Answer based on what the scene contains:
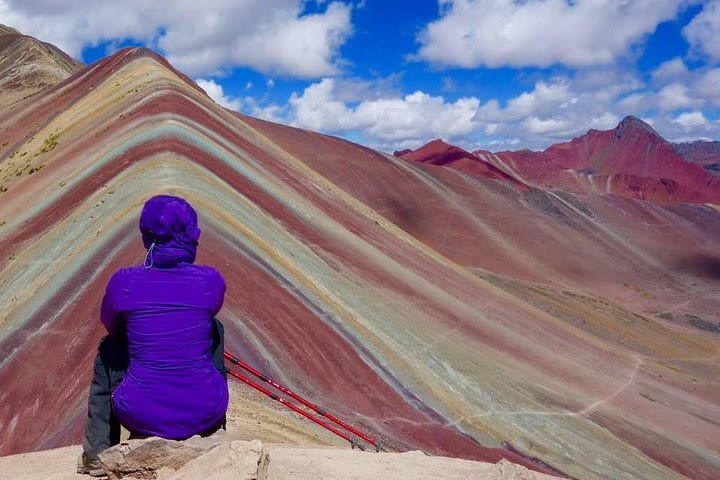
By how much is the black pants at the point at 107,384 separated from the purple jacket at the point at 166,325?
20cm

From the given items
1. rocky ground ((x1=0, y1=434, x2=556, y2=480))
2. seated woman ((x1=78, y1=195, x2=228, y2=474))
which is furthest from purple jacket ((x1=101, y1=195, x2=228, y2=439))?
rocky ground ((x1=0, y1=434, x2=556, y2=480))

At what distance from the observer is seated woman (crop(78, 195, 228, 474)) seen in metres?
4.13

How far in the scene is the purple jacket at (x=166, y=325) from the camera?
4133mm

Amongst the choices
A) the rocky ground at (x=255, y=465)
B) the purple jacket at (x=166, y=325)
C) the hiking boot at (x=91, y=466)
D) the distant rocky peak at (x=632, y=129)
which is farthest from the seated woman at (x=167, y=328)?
the distant rocky peak at (x=632, y=129)

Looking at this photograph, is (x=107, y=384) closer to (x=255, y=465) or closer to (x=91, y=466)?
(x=91, y=466)

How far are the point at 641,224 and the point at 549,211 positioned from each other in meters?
9.84

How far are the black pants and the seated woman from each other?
0.44 ft

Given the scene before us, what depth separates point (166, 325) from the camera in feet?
13.5

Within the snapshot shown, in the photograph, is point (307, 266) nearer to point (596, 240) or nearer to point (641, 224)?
point (596, 240)

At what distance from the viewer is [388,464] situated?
481 cm

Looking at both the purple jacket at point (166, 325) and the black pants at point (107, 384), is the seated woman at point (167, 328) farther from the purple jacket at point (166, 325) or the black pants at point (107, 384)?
the black pants at point (107, 384)

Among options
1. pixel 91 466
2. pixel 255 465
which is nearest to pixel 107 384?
pixel 91 466

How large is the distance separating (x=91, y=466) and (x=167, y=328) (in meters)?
1.33

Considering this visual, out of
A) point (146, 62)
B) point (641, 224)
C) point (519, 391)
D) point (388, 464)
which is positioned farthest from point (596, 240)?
point (388, 464)
